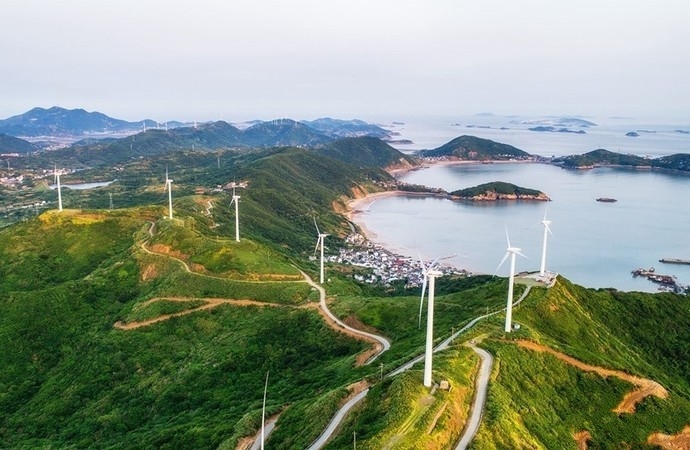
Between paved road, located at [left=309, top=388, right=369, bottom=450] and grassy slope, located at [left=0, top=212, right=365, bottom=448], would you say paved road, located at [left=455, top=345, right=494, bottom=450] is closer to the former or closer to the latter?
paved road, located at [left=309, top=388, right=369, bottom=450]

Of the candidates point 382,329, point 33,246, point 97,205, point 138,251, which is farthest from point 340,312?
point 97,205

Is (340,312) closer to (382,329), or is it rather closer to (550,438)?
(382,329)

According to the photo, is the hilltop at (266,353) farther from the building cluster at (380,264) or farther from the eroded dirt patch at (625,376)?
the building cluster at (380,264)

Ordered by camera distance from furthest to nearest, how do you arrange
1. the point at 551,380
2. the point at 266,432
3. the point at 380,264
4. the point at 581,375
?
the point at 380,264, the point at 581,375, the point at 551,380, the point at 266,432

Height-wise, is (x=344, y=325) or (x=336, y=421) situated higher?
(x=336, y=421)

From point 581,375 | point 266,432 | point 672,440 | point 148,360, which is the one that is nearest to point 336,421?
point 266,432

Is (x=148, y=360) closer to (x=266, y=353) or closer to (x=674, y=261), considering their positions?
(x=266, y=353)
